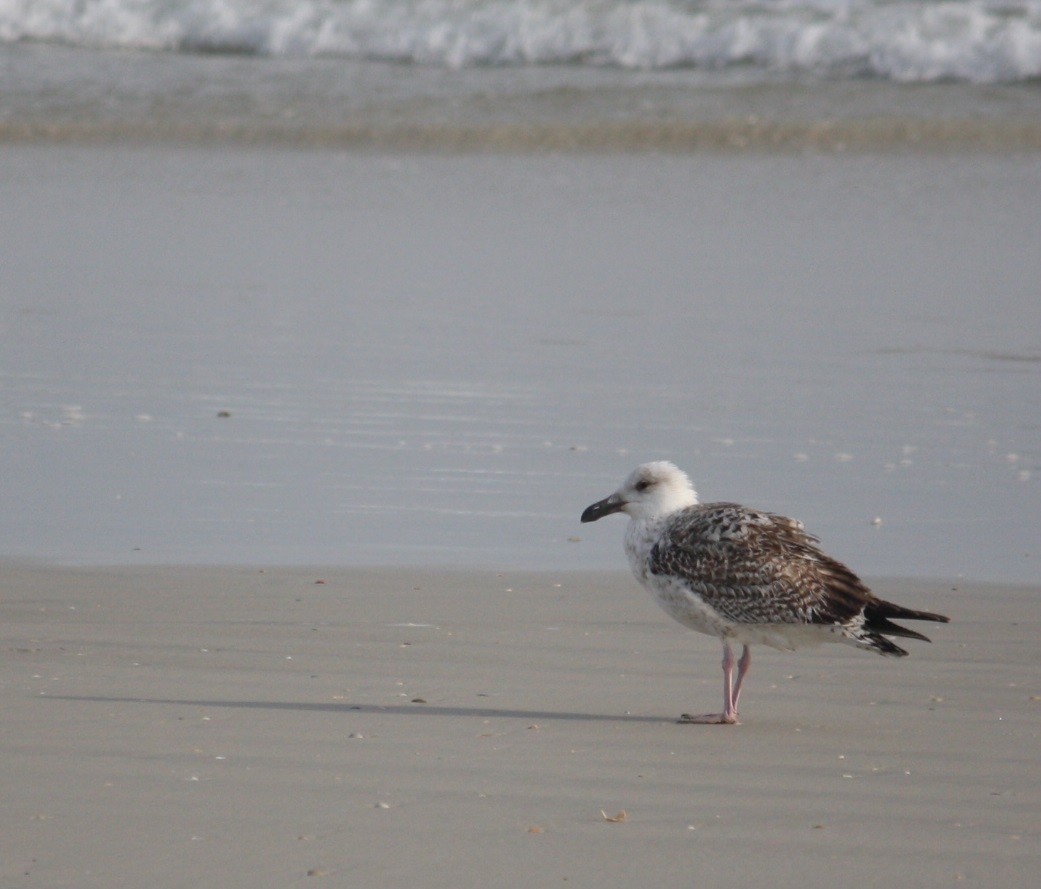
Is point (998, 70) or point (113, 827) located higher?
point (113, 827)

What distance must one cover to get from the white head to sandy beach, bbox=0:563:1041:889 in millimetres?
508

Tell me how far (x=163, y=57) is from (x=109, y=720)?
24.1 m

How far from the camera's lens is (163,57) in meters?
27.9

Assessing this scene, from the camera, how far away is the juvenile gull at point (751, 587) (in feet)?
18.3

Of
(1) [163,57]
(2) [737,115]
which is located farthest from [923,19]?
(1) [163,57]

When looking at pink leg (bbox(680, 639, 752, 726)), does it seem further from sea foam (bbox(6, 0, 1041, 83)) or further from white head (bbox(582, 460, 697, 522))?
sea foam (bbox(6, 0, 1041, 83))

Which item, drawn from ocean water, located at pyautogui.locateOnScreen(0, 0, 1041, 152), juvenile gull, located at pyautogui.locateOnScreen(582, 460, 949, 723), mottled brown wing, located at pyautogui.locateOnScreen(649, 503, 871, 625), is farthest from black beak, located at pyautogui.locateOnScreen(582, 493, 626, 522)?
ocean water, located at pyautogui.locateOnScreen(0, 0, 1041, 152)

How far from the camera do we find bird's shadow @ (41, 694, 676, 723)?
17.7ft

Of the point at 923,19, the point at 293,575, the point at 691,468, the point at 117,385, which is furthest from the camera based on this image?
the point at 923,19

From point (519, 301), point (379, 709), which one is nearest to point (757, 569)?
point (379, 709)

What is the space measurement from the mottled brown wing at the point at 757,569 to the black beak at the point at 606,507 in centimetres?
32

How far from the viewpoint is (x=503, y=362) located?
10.9 metres

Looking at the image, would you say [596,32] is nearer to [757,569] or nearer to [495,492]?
[495,492]

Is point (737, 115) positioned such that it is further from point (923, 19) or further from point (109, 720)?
point (109, 720)
